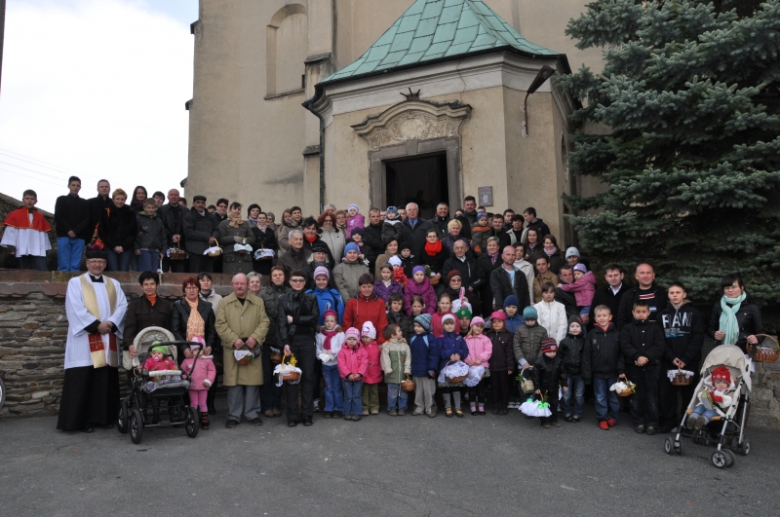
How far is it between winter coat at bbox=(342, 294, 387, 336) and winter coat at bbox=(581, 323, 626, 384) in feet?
8.23

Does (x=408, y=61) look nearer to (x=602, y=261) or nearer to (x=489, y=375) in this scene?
(x=602, y=261)

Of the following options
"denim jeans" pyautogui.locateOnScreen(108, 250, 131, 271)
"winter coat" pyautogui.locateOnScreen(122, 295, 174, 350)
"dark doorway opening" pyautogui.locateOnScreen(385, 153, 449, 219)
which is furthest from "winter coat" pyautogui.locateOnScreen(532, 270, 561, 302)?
"dark doorway opening" pyautogui.locateOnScreen(385, 153, 449, 219)

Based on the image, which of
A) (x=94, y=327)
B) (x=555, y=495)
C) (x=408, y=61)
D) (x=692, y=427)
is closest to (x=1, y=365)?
(x=94, y=327)

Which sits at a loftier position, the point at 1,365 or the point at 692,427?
the point at 1,365

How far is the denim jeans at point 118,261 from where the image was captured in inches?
370

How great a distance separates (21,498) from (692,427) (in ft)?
20.2

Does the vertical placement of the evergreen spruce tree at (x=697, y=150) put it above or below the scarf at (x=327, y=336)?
above

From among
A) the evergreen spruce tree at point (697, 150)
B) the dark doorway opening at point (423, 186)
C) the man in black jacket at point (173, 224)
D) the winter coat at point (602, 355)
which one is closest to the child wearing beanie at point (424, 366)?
the winter coat at point (602, 355)

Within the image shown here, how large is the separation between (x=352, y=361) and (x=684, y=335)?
3.86 m

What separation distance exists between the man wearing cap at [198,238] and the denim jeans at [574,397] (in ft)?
18.6

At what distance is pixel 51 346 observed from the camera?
8055 millimetres

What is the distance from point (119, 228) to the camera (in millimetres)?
9398

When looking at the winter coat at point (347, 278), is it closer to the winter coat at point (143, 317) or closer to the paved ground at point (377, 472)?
the paved ground at point (377, 472)

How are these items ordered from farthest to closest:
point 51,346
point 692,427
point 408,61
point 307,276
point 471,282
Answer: point 408,61 → point 471,282 → point 307,276 → point 51,346 → point 692,427
